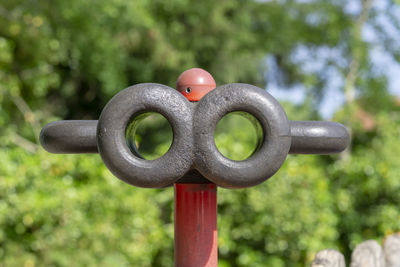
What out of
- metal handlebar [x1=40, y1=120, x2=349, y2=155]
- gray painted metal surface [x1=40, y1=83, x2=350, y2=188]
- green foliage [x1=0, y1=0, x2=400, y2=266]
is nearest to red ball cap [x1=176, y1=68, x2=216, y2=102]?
gray painted metal surface [x1=40, y1=83, x2=350, y2=188]

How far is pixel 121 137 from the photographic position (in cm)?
107

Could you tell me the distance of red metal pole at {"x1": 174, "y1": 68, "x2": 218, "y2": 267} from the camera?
1.23 metres

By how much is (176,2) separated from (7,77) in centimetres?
223

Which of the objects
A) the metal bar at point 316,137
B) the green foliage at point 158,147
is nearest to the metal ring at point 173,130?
the metal bar at point 316,137

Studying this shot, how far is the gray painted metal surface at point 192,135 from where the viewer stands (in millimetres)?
1048

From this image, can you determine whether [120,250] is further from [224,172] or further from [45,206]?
[224,172]

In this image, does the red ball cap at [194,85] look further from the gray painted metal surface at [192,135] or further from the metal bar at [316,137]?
the metal bar at [316,137]

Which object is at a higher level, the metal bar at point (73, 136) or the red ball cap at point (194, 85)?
the red ball cap at point (194, 85)

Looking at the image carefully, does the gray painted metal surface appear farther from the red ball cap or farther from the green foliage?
the green foliage

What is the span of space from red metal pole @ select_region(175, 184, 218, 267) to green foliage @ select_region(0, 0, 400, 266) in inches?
19.4

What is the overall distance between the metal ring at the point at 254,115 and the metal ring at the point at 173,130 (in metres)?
0.03

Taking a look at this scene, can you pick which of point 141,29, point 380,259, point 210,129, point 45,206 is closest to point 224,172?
point 210,129

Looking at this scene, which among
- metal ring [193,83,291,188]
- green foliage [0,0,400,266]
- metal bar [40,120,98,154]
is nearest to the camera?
metal ring [193,83,291,188]

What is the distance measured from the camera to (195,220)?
1.23 m
